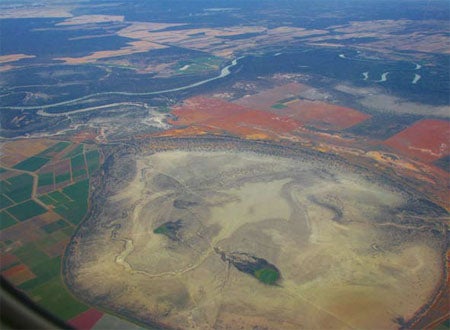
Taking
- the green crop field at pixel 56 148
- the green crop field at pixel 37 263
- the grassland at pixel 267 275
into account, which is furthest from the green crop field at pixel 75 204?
the grassland at pixel 267 275

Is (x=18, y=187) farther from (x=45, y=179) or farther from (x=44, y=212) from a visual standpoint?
(x=44, y=212)

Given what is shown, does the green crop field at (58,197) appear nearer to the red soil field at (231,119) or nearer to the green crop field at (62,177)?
the green crop field at (62,177)

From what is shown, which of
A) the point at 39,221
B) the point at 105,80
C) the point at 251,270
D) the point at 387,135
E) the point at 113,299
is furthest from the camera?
the point at 105,80

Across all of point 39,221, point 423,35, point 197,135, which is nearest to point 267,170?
point 197,135

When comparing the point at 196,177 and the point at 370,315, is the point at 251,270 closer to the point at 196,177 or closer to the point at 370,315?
the point at 370,315

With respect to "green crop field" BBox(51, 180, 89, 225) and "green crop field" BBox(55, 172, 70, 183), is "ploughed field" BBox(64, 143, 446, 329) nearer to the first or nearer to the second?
"green crop field" BBox(51, 180, 89, 225)

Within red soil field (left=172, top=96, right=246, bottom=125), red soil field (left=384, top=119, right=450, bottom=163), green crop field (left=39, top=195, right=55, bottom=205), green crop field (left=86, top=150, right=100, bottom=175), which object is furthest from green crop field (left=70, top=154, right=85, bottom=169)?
red soil field (left=384, top=119, right=450, bottom=163)
